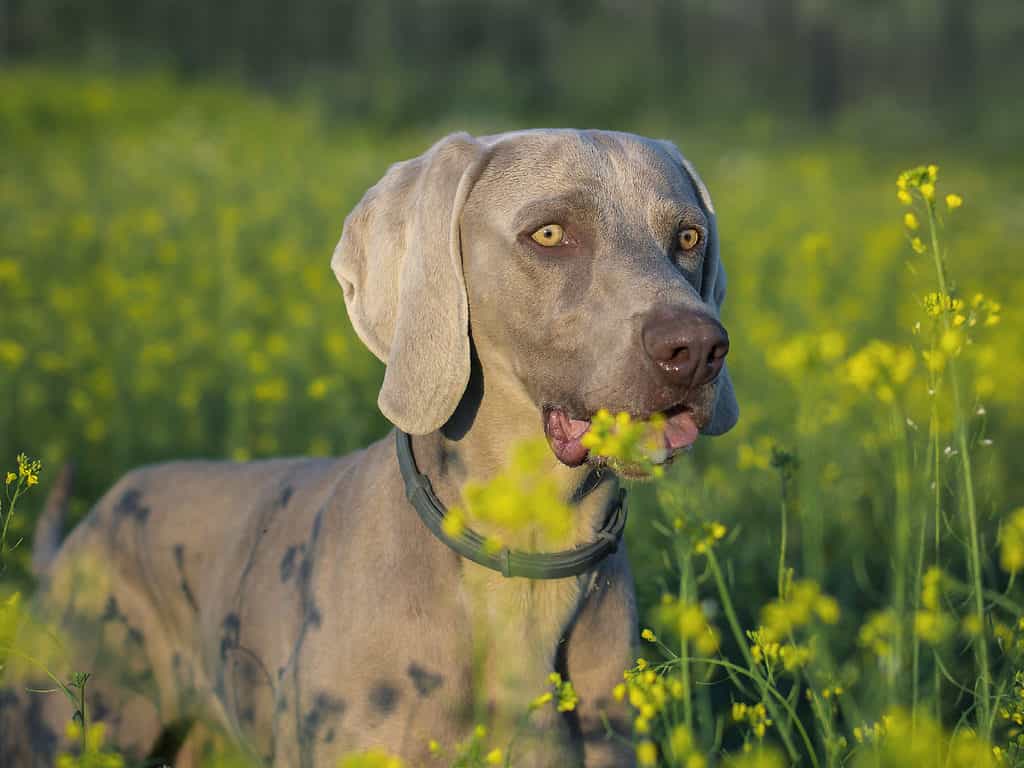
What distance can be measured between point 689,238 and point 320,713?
1.40 metres

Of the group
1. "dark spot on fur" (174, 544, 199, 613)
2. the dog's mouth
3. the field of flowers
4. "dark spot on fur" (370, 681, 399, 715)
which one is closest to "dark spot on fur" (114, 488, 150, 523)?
"dark spot on fur" (174, 544, 199, 613)

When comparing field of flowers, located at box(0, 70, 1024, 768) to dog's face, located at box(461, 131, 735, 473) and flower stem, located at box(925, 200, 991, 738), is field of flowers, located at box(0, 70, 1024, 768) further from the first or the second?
dog's face, located at box(461, 131, 735, 473)

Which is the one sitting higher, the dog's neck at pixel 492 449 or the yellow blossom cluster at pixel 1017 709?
the dog's neck at pixel 492 449

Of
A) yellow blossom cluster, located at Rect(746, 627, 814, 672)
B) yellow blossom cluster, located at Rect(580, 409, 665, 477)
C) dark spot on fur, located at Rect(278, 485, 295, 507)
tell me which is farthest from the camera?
dark spot on fur, located at Rect(278, 485, 295, 507)

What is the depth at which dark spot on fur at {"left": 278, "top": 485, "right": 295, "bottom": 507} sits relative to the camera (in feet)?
10.1

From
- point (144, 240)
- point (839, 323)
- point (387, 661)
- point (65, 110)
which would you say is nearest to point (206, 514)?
point (387, 661)

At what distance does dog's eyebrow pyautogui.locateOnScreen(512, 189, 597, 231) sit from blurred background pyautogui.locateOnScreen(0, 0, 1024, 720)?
586 mm

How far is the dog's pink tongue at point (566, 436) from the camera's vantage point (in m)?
2.40

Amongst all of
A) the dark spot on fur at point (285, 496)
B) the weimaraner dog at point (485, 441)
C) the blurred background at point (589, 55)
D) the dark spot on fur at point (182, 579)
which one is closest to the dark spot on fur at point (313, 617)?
the weimaraner dog at point (485, 441)

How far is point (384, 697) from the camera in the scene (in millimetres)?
2357

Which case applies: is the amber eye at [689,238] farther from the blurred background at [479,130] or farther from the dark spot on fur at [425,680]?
the dark spot on fur at [425,680]

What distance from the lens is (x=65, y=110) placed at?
1664 centimetres

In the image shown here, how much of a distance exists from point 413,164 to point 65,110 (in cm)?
1573

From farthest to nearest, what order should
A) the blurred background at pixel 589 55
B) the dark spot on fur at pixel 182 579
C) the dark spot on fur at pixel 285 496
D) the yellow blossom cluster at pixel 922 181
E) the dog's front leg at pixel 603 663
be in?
the blurred background at pixel 589 55
the dark spot on fur at pixel 182 579
the dark spot on fur at pixel 285 496
the dog's front leg at pixel 603 663
the yellow blossom cluster at pixel 922 181
